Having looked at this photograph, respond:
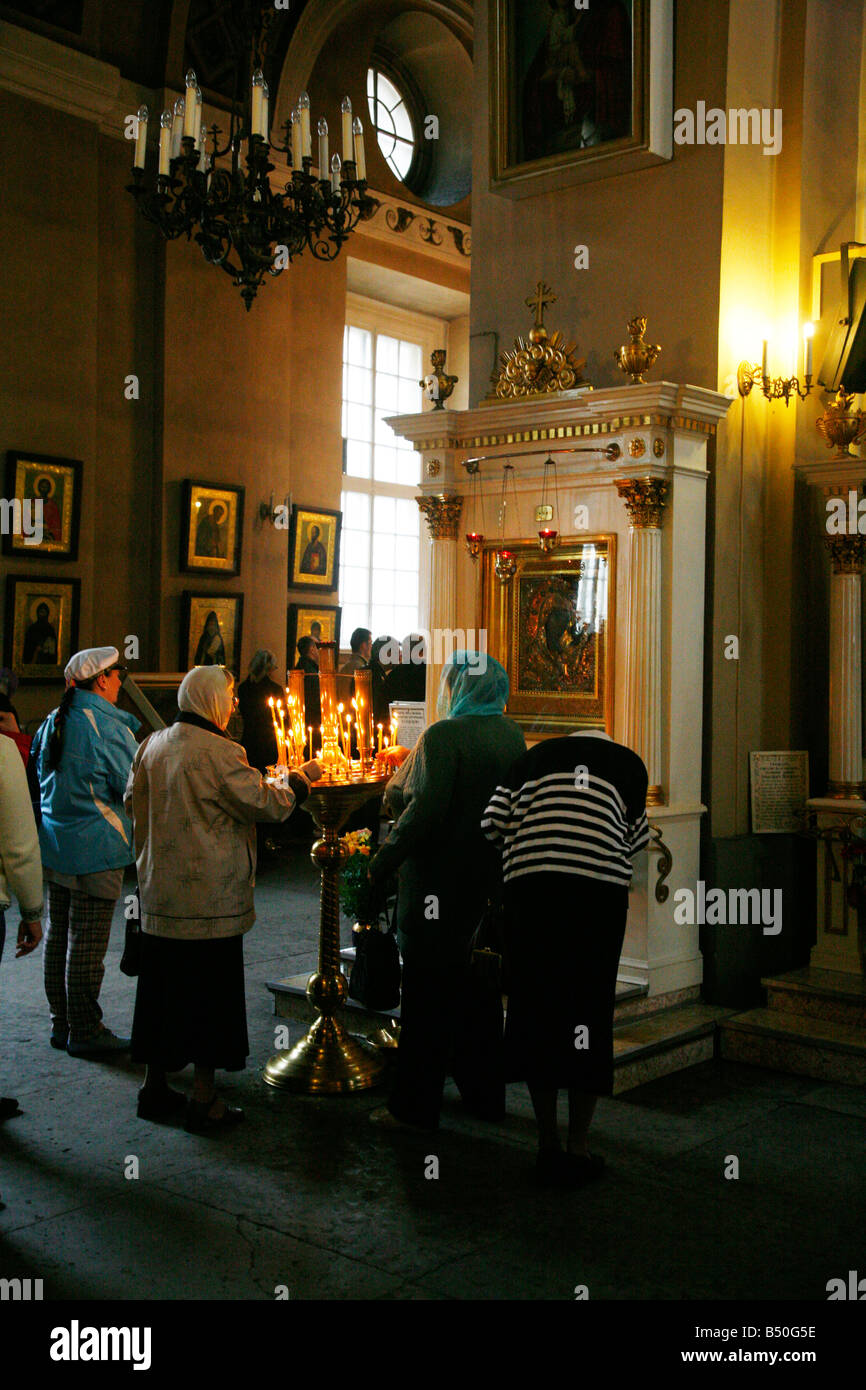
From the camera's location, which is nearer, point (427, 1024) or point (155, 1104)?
point (427, 1024)

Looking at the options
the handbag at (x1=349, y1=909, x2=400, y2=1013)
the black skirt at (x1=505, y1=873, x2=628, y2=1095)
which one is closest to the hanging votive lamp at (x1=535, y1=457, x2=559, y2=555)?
the handbag at (x1=349, y1=909, x2=400, y2=1013)

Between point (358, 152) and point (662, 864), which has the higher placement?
point (358, 152)

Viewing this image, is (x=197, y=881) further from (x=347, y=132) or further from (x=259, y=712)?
(x=259, y=712)

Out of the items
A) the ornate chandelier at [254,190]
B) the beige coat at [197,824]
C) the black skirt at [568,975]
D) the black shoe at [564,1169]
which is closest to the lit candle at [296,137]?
the ornate chandelier at [254,190]

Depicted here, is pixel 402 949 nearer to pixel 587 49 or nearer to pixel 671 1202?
pixel 671 1202

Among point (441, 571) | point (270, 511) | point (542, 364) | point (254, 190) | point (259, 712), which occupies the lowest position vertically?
point (259, 712)

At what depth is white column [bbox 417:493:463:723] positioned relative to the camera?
6578 millimetres

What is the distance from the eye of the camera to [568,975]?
13.4 ft

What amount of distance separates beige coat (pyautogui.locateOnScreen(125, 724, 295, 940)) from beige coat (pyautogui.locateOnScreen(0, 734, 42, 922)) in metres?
0.46

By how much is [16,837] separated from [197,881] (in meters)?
0.64

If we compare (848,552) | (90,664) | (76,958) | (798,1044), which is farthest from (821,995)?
(90,664)

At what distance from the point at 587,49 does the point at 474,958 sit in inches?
177

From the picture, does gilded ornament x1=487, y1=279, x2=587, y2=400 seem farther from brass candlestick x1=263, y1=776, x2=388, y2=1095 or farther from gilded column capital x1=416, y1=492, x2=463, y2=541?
brass candlestick x1=263, y1=776, x2=388, y2=1095

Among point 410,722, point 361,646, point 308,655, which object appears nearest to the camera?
point 410,722
